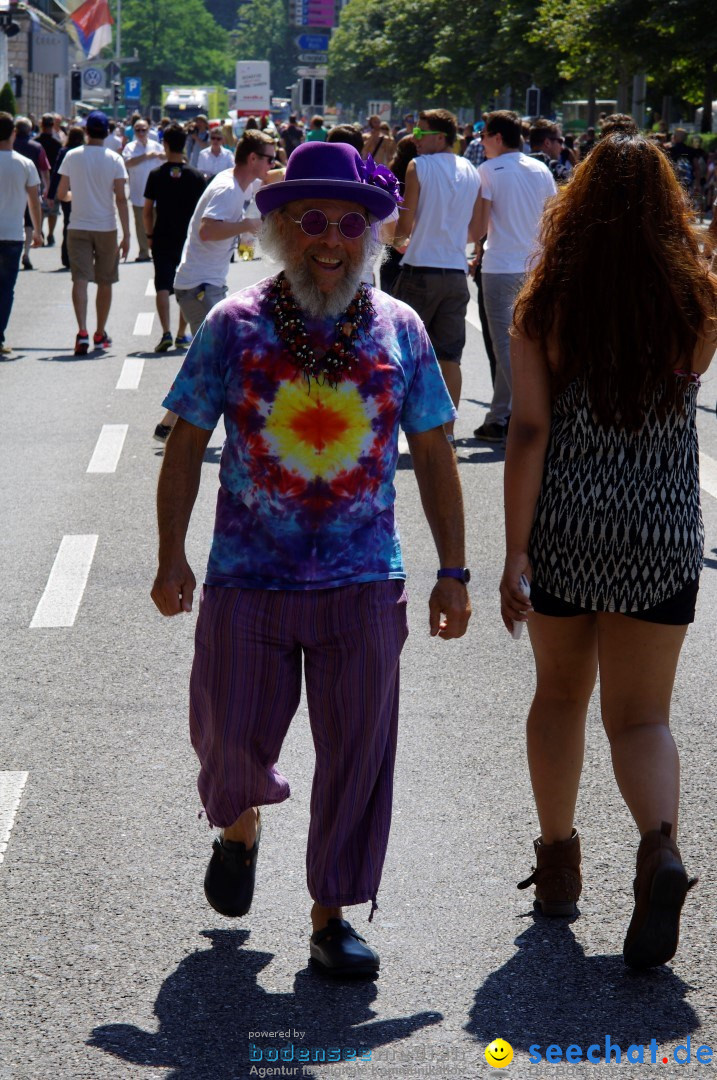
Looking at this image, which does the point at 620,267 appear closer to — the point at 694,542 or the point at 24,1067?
the point at 694,542

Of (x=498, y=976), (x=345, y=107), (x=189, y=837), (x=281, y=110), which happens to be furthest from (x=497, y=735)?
(x=345, y=107)

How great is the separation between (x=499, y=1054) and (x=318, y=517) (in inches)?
45.8

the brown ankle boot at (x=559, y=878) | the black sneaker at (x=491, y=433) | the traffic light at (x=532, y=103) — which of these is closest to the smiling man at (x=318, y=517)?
the brown ankle boot at (x=559, y=878)

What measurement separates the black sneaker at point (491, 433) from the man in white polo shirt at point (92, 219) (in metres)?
5.09

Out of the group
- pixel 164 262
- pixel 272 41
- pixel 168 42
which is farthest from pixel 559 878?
pixel 272 41

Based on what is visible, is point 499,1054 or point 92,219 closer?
point 499,1054

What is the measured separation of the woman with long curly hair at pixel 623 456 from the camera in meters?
3.43

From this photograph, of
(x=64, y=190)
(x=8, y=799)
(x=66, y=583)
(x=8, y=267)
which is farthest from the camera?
(x=64, y=190)

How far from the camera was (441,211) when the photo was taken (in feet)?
31.2

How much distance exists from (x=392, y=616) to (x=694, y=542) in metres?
0.72

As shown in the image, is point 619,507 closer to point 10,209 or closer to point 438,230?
point 438,230

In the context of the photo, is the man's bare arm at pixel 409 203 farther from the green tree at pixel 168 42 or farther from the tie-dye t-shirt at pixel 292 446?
the green tree at pixel 168 42

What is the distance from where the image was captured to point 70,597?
→ 21.9ft

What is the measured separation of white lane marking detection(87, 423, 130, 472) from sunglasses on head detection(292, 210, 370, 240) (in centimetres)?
612
